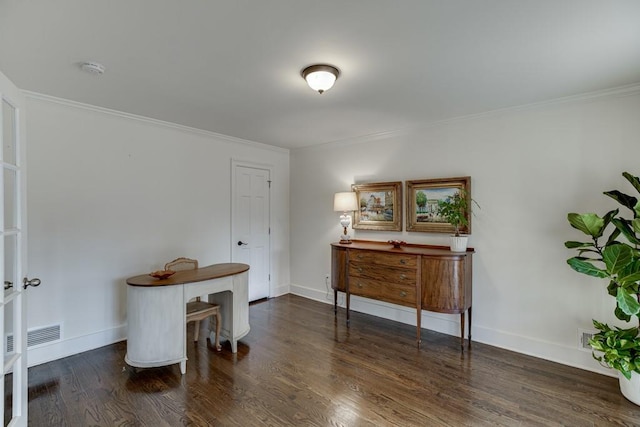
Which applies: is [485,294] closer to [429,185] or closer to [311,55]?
Result: [429,185]

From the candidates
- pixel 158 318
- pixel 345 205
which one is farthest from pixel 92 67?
pixel 345 205

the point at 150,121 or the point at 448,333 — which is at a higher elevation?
the point at 150,121

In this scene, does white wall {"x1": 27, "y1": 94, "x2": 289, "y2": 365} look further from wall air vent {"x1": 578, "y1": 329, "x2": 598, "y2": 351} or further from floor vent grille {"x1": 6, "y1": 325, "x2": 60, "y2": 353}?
wall air vent {"x1": 578, "y1": 329, "x2": 598, "y2": 351}

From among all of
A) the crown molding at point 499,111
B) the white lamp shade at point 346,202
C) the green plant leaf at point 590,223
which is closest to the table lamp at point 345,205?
the white lamp shade at point 346,202

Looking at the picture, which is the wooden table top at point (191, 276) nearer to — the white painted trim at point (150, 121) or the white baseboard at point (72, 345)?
the white baseboard at point (72, 345)

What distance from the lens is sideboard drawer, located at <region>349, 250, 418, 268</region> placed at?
3311mm

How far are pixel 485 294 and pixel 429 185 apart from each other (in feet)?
4.48

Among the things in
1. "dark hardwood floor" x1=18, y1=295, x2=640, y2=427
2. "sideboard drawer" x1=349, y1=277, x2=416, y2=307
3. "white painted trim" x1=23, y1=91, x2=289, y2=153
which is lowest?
"dark hardwood floor" x1=18, y1=295, x2=640, y2=427

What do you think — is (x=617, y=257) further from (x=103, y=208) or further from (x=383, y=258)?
(x=103, y=208)

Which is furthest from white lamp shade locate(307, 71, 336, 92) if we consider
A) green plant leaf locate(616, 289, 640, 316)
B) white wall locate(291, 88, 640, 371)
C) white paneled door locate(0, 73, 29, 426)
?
green plant leaf locate(616, 289, 640, 316)

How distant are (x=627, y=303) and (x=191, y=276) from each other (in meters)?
3.40

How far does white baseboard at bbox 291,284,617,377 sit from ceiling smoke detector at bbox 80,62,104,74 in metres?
3.77

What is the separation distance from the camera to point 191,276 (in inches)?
112

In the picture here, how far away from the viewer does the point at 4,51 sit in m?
2.03
